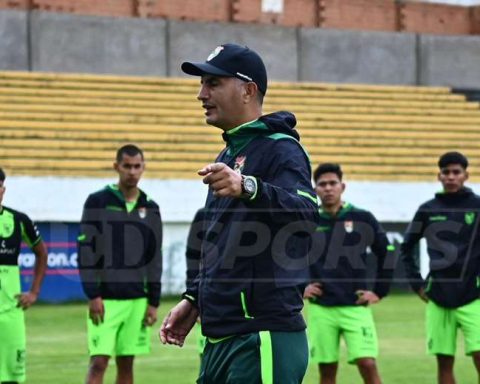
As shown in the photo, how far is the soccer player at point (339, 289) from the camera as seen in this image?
1136 centimetres

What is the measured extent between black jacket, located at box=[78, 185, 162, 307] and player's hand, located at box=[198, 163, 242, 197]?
6.48 meters

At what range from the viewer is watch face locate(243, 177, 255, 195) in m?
4.82

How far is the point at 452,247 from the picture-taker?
11406 millimetres

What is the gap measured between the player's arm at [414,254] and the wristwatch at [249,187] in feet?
23.0

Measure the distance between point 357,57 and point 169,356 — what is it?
19.2 metres

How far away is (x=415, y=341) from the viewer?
1675 centimetres

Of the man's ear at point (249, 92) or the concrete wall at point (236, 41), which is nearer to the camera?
the man's ear at point (249, 92)

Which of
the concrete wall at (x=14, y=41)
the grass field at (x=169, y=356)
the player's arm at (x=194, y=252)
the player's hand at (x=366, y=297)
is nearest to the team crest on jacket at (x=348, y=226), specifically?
the player's hand at (x=366, y=297)

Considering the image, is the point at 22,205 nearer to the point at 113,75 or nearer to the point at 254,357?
the point at 113,75

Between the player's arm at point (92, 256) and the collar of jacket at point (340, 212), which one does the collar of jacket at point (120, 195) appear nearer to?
the player's arm at point (92, 256)

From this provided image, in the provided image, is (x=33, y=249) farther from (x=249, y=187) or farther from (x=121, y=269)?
(x=249, y=187)

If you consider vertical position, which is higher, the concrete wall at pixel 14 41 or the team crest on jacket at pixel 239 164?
the concrete wall at pixel 14 41

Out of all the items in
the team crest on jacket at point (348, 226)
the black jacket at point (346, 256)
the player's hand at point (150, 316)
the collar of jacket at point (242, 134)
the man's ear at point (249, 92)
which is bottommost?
the player's hand at point (150, 316)

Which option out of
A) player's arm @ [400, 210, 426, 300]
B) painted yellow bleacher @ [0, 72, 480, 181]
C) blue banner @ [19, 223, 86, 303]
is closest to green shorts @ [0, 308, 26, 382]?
player's arm @ [400, 210, 426, 300]
